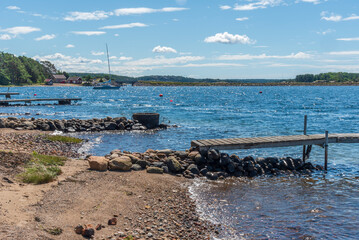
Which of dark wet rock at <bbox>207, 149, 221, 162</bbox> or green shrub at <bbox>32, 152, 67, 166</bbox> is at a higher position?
green shrub at <bbox>32, 152, 67, 166</bbox>

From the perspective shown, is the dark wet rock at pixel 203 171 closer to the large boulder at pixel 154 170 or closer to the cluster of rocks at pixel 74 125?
the large boulder at pixel 154 170

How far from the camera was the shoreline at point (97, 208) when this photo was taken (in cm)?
718

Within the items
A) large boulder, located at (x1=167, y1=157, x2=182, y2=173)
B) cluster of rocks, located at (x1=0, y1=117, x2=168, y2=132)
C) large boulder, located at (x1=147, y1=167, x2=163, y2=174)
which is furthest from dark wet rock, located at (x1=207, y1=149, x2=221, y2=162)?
cluster of rocks, located at (x1=0, y1=117, x2=168, y2=132)

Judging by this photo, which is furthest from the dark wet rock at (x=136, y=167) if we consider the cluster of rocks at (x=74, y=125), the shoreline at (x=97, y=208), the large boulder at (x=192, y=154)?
the cluster of rocks at (x=74, y=125)

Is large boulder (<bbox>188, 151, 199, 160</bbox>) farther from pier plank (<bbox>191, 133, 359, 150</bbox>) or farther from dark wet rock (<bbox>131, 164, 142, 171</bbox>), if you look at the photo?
dark wet rock (<bbox>131, 164, 142, 171</bbox>)

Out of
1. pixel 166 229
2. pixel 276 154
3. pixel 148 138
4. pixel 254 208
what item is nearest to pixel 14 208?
pixel 166 229

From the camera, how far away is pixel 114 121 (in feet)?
95.8

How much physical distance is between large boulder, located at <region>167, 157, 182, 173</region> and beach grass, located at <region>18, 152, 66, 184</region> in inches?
173

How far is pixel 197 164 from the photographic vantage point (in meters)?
14.6

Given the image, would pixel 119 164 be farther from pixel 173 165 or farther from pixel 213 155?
pixel 213 155

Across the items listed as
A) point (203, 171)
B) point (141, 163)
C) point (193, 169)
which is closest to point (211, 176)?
point (203, 171)

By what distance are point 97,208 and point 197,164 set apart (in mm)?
6618

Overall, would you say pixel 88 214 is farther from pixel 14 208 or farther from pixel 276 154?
pixel 276 154

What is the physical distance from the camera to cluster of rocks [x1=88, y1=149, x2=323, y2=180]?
508 inches
